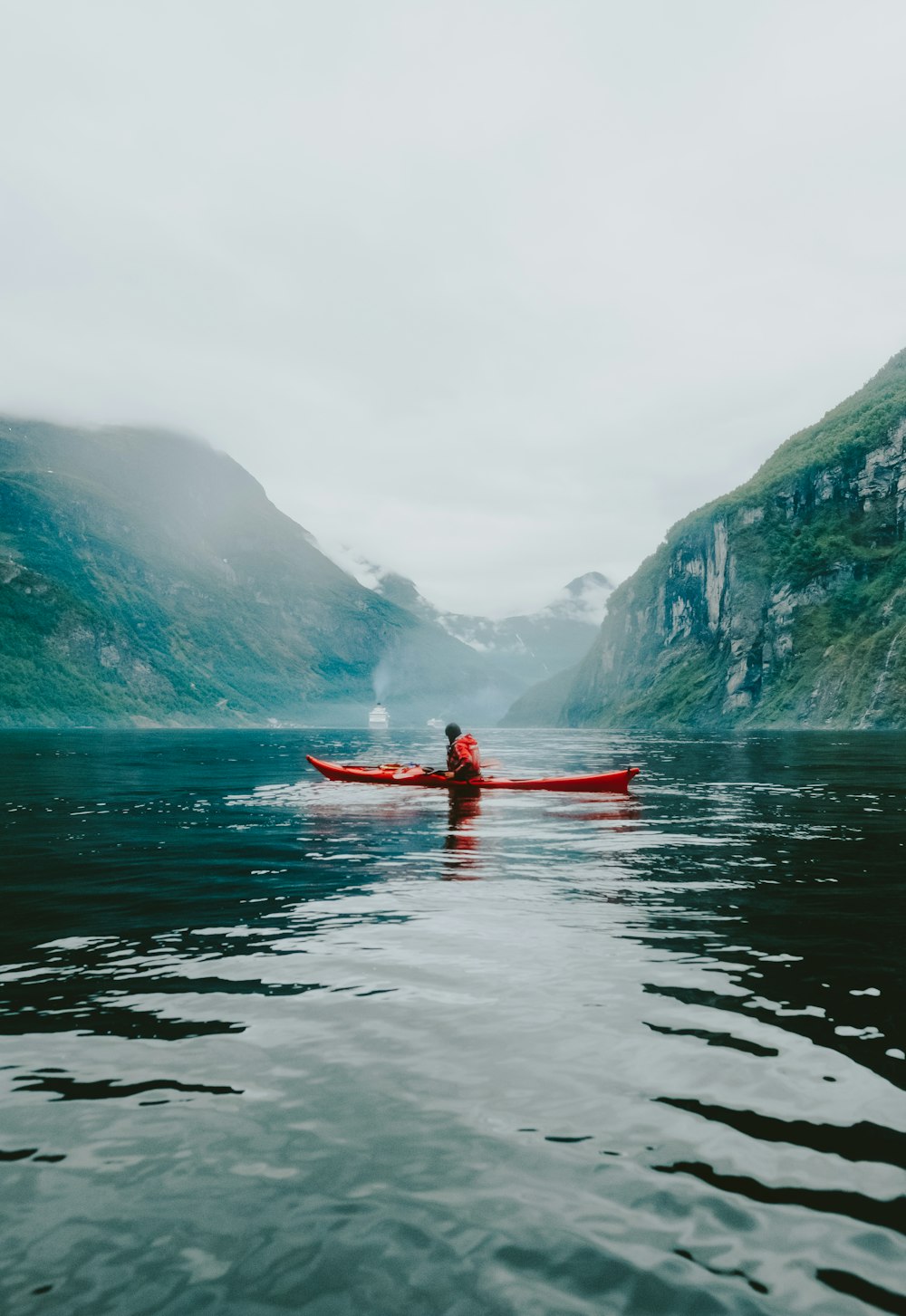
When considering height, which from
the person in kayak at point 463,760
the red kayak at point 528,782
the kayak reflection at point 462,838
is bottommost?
the kayak reflection at point 462,838

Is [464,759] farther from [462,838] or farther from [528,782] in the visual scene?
[462,838]

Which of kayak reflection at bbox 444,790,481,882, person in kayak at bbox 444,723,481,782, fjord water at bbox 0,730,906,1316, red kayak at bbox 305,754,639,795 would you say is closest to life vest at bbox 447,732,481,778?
person in kayak at bbox 444,723,481,782

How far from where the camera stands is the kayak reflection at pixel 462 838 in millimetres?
15184

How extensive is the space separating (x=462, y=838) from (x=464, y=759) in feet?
26.1

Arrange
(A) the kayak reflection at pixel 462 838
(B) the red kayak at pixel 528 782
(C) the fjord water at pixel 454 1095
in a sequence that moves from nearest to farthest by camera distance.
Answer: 1. (C) the fjord water at pixel 454 1095
2. (A) the kayak reflection at pixel 462 838
3. (B) the red kayak at pixel 528 782

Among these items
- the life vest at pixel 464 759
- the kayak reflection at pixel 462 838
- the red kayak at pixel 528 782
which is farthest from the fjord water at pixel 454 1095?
the red kayak at pixel 528 782

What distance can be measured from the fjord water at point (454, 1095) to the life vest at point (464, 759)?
13.2 metres

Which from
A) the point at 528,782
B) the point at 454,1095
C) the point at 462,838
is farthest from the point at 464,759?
the point at 454,1095

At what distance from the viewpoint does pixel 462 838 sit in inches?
781

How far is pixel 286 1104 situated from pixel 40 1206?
167cm

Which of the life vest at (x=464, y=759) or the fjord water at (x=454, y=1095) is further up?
the life vest at (x=464, y=759)

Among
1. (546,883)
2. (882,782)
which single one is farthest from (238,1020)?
(882,782)

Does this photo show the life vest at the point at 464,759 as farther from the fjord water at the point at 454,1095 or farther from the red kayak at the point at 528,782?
the fjord water at the point at 454,1095

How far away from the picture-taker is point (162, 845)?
18.6m
